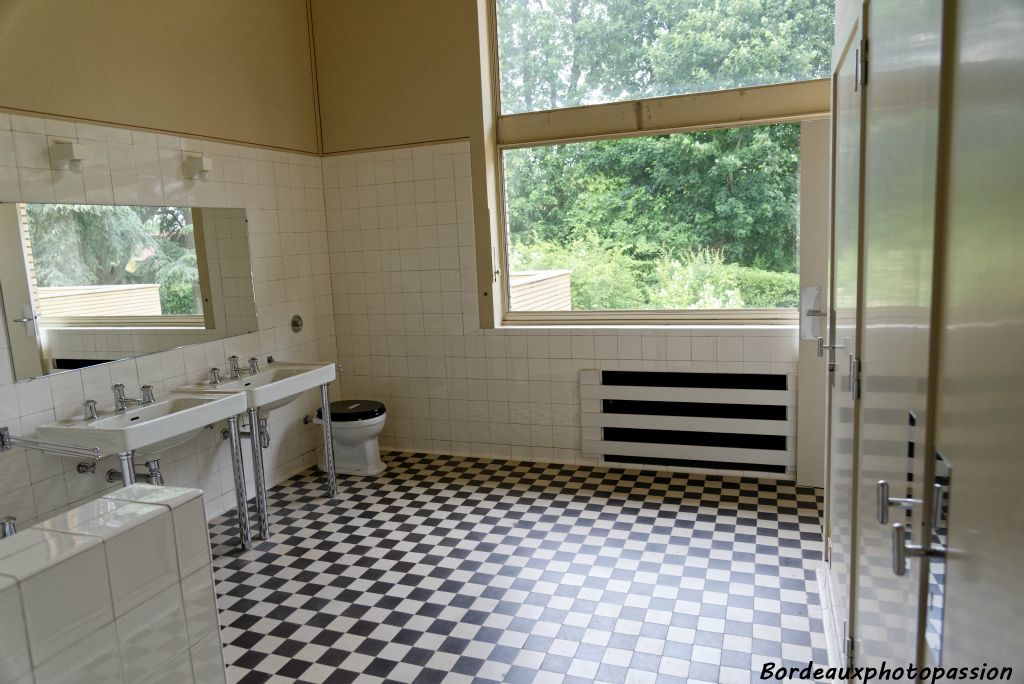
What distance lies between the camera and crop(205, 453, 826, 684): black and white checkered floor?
2609mm

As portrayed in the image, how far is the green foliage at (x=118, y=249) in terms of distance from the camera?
10.4 feet

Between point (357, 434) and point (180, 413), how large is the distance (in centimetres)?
156

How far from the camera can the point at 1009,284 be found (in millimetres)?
781

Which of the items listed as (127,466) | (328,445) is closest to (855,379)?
(127,466)

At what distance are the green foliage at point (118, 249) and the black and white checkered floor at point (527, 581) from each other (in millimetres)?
1410

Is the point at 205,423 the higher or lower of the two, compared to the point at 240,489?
higher

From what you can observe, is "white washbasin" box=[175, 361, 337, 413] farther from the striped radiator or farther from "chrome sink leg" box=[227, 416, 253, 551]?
the striped radiator

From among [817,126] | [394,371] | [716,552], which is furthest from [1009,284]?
[394,371]

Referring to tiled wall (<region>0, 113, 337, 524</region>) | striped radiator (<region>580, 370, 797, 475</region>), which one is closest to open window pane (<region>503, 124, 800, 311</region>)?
striped radiator (<region>580, 370, 797, 475</region>)

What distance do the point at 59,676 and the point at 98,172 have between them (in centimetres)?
297

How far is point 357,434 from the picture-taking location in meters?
4.59

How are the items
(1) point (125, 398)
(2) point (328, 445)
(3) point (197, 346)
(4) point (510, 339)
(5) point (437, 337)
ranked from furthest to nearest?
(5) point (437, 337)
(4) point (510, 339)
(2) point (328, 445)
(3) point (197, 346)
(1) point (125, 398)

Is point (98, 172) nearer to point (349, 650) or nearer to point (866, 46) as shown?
point (349, 650)

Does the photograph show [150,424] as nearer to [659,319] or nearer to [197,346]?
[197,346]
